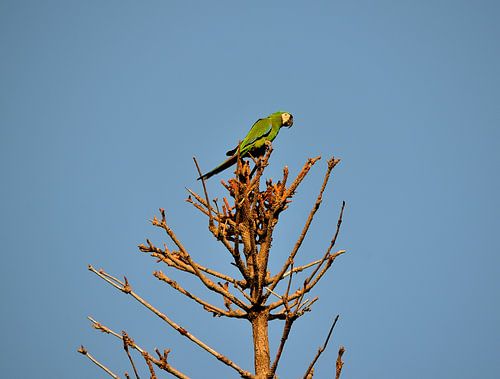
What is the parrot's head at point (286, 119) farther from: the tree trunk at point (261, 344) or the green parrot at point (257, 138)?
the tree trunk at point (261, 344)

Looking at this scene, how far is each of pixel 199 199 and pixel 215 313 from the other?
1.48 meters

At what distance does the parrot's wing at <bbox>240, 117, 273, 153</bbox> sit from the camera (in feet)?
27.7

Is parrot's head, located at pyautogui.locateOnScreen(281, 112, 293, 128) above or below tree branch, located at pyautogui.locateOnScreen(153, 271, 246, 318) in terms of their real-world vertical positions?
above

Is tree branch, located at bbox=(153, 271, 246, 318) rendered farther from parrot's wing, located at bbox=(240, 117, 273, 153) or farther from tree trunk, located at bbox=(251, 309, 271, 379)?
parrot's wing, located at bbox=(240, 117, 273, 153)

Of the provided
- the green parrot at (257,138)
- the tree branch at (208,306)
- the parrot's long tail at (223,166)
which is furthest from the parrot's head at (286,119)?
the tree branch at (208,306)

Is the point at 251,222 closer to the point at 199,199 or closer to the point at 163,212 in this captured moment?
the point at 163,212

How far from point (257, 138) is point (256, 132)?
0.11 metres

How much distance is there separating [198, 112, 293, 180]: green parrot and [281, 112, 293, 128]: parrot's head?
31 mm

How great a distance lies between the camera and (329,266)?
14.5 feet

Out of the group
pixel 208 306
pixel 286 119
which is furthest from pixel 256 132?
pixel 208 306

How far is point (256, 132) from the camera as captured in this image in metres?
8.55

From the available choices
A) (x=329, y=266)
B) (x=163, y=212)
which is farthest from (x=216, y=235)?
(x=329, y=266)

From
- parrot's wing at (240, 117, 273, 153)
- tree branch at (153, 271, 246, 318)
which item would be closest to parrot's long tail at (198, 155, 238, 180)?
parrot's wing at (240, 117, 273, 153)

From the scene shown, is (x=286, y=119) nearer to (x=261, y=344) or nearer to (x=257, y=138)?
(x=257, y=138)
